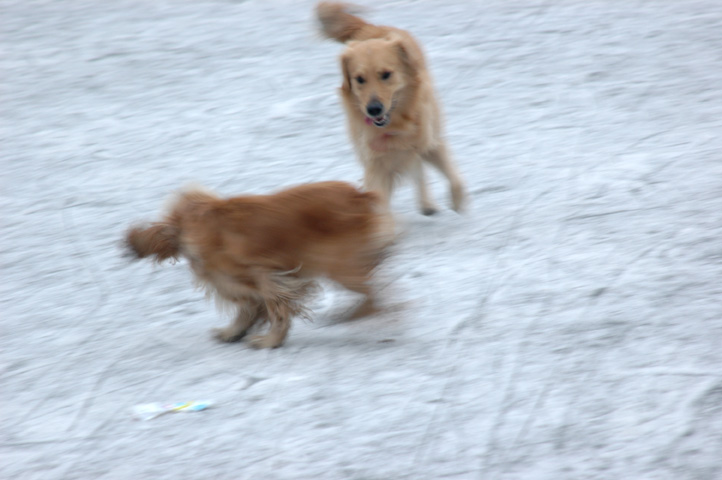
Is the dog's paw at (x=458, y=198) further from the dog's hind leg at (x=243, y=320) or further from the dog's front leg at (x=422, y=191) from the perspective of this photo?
the dog's hind leg at (x=243, y=320)

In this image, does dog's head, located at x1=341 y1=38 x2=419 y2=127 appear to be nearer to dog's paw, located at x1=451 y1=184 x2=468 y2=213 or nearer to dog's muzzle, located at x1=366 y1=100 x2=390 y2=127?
dog's muzzle, located at x1=366 y1=100 x2=390 y2=127

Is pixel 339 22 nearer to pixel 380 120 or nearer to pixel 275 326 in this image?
pixel 380 120

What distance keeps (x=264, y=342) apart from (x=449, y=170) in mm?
2144

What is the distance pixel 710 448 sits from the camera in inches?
124

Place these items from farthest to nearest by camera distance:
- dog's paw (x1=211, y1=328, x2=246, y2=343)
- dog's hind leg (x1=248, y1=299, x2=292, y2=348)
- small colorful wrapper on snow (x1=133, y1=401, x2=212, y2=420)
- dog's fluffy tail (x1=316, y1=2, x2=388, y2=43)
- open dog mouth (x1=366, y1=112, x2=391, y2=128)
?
dog's fluffy tail (x1=316, y1=2, x2=388, y2=43) < open dog mouth (x1=366, y1=112, x2=391, y2=128) < dog's paw (x1=211, y1=328, x2=246, y2=343) < dog's hind leg (x1=248, y1=299, x2=292, y2=348) < small colorful wrapper on snow (x1=133, y1=401, x2=212, y2=420)

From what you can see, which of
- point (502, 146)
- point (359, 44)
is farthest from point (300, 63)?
point (359, 44)

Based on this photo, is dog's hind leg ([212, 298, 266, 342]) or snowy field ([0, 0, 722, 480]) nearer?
snowy field ([0, 0, 722, 480])

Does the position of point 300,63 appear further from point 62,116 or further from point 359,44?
point 359,44

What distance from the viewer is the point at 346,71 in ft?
18.4

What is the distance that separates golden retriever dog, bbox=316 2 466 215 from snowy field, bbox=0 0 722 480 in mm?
383

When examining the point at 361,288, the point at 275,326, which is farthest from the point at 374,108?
the point at 275,326

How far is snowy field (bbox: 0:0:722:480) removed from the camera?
3.48 m

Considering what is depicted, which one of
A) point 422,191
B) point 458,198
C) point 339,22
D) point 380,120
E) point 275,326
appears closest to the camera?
point 275,326

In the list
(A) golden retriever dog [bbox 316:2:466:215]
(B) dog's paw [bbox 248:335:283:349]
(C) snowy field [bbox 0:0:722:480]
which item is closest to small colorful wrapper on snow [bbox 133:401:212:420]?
(C) snowy field [bbox 0:0:722:480]
